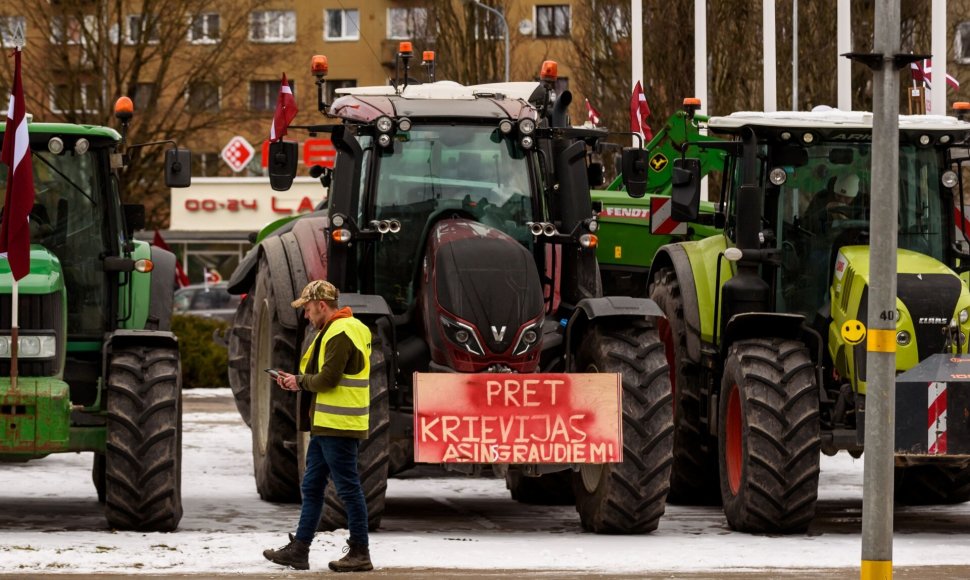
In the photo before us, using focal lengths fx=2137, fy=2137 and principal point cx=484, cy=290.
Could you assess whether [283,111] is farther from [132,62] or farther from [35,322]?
[132,62]

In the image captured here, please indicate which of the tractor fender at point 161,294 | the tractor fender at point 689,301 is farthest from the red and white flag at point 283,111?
the tractor fender at point 689,301

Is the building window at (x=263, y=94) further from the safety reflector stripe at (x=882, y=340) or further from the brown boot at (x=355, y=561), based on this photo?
the safety reflector stripe at (x=882, y=340)

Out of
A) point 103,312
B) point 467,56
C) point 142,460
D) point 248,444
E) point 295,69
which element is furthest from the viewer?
point 295,69

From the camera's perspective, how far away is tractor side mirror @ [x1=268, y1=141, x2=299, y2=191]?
14820mm

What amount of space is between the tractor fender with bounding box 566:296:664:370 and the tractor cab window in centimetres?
318

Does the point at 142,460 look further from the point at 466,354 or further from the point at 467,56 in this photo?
the point at 467,56

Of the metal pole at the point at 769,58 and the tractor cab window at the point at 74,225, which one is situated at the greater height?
the metal pole at the point at 769,58

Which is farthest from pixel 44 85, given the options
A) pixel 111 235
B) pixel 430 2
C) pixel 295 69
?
pixel 111 235

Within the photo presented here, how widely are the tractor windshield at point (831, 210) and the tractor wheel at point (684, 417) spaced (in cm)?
120

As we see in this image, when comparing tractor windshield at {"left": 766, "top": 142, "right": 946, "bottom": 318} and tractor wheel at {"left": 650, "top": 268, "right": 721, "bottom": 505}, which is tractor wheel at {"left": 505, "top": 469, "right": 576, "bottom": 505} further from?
tractor windshield at {"left": 766, "top": 142, "right": 946, "bottom": 318}

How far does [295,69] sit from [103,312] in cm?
4409

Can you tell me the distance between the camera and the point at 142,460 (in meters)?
13.3

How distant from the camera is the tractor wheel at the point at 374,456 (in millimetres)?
13125

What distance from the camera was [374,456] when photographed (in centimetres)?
1315
